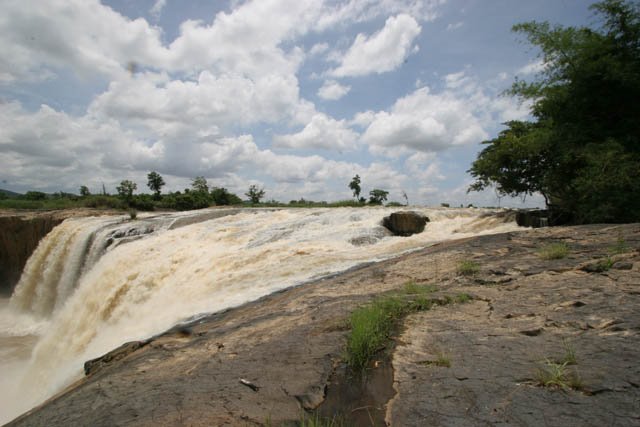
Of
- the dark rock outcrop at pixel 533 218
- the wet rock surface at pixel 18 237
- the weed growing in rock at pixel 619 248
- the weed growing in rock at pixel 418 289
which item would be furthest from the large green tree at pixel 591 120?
the wet rock surface at pixel 18 237

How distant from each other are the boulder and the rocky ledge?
290 inches

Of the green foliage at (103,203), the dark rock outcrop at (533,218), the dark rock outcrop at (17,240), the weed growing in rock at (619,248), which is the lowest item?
the dark rock outcrop at (17,240)

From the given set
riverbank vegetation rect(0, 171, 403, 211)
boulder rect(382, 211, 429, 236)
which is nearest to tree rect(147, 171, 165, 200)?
riverbank vegetation rect(0, 171, 403, 211)

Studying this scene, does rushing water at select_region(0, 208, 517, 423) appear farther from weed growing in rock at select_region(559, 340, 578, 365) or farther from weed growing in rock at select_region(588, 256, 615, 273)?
weed growing in rock at select_region(559, 340, 578, 365)

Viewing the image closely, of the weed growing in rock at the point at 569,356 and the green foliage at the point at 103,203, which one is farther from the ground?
the green foliage at the point at 103,203

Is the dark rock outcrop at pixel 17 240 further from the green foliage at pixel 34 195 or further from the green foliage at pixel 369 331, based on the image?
the green foliage at pixel 369 331

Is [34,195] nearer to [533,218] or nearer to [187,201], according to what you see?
[187,201]

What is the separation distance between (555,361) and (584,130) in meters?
10.4

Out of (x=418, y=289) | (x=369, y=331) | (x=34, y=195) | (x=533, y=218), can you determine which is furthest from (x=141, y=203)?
(x=369, y=331)

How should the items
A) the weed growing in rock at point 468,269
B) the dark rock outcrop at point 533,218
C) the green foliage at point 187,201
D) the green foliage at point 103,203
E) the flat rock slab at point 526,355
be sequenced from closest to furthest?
the flat rock slab at point 526,355, the weed growing in rock at point 468,269, the dark rock outcrop at point 533,218, the green foliage at point 103,203, the green foliage at point 187,201

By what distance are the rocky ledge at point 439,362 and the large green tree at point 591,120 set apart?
4.15 metres

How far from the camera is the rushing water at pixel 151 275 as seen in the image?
7.25 m

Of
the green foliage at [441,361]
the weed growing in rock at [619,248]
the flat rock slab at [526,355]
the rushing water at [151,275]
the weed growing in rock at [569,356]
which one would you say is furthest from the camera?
the rushing water at [151,275]

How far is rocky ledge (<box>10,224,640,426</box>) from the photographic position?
218 centimetres
